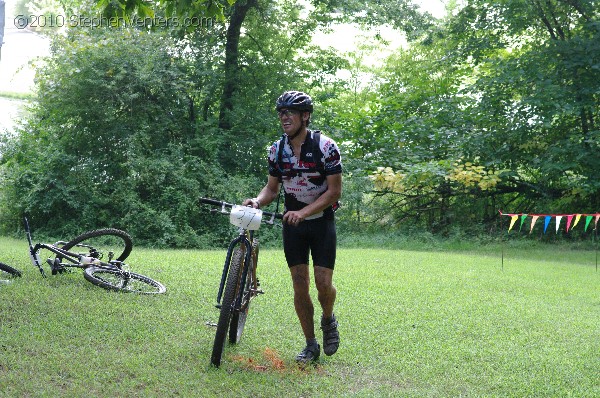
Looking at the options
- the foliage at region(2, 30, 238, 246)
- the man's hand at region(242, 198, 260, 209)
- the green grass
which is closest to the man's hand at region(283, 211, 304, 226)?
the man's hand at region(242, 198, 260, 209)

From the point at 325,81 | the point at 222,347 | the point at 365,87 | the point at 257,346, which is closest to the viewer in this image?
the point at 222,347

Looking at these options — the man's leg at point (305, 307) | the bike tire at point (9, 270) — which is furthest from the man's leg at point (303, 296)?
Answer: the bike tire at point (9, 270)

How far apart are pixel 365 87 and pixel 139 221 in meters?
18.3

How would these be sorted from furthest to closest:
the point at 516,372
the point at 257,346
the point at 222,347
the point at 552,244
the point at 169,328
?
the point at 552,244
the point at 169,328
the point at 257,346
the point at 516,372
the point at 222,347

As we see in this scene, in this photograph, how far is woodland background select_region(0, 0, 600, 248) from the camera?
17375 millimetres

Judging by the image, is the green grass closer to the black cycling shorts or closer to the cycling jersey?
the black cycling shorts

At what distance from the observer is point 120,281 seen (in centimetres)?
841

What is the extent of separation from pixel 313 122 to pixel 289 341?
47.0 feet

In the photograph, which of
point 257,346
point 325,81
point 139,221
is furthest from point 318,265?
point 325,81

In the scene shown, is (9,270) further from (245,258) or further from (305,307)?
(305,307)

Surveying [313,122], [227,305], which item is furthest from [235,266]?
[313,122]

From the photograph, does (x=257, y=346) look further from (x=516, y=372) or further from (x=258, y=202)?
(x=516, y=372)

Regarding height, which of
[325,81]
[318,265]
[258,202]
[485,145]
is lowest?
[318,265]

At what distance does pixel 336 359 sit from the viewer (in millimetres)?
5992
